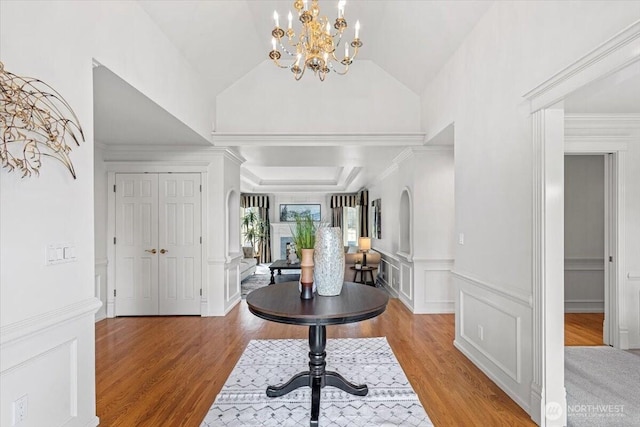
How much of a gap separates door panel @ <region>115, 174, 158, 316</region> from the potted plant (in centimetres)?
325

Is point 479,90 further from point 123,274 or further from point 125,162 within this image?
point 123,274

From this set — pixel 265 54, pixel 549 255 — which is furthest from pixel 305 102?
pixel 549 255

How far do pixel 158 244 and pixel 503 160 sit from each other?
4.45 m

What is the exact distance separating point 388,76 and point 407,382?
12.6ft

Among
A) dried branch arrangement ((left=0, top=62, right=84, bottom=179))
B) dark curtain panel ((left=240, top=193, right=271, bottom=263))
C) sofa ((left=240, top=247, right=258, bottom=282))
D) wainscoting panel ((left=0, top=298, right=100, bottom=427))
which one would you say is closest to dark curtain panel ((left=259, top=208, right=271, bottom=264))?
dark curtain panel ((left=240, top=193, right=271, bottom=263))

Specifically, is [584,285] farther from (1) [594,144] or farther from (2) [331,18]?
(2) [331,18]

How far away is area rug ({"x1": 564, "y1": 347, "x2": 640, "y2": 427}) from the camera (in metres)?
2.28

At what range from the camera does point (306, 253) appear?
2395 millimetres

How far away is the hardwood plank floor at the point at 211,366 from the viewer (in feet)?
7.66

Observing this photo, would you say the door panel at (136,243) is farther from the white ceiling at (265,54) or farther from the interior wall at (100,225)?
the white ceiling at (265,54)

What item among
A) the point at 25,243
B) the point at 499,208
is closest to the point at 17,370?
the point at 25,243

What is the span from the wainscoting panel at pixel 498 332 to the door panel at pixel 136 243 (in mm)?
4068

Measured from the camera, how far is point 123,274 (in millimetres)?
4871

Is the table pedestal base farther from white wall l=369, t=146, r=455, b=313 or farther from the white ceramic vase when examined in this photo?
white wall l=369, t=146, r=455, b=313
